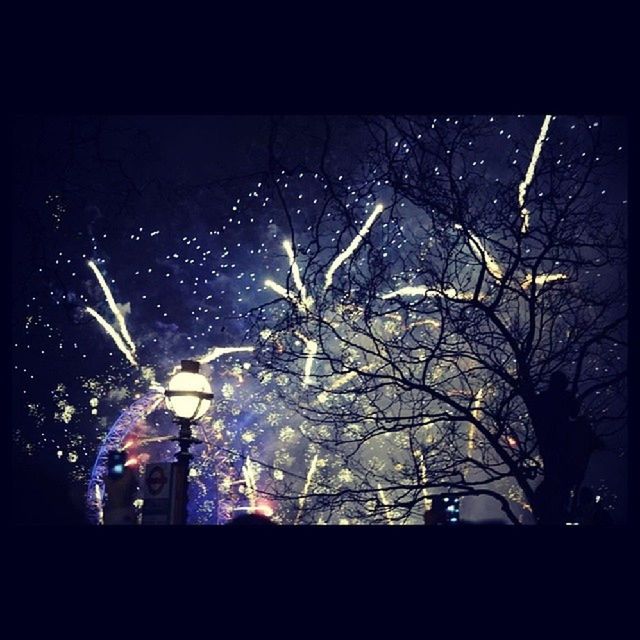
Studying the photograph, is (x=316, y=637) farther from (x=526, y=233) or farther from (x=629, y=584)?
(x=526, y=233)

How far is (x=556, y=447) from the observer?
1009 cm

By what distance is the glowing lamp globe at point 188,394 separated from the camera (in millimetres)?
12531

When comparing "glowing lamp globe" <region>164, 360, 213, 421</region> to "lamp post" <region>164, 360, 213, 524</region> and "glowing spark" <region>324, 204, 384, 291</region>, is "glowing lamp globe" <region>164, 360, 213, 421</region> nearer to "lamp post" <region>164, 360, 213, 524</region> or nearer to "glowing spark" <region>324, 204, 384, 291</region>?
"lamp post" <region>164, 360, 213, 524</region>

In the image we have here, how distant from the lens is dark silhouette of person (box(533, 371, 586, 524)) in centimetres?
999

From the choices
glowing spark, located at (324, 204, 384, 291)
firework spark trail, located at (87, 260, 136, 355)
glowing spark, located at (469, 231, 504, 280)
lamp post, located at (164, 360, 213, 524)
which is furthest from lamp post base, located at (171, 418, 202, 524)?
firework spark trail, located at (87, 260, 136, 355)

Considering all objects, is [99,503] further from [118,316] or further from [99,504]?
[118,316]

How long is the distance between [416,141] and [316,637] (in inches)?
287

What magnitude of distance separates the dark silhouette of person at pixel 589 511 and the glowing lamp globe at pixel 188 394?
5.05 metres

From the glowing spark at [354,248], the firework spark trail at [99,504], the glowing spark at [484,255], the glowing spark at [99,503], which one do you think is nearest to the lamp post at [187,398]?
the glowing spark at [354,248]

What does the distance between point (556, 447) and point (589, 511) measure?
801mm

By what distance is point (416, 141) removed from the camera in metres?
11.0

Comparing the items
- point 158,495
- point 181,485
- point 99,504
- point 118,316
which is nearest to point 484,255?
point 181,485

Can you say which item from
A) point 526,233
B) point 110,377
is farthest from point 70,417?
point 526,233

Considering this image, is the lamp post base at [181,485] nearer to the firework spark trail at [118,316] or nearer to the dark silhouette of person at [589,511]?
the dark silhouette of person at [589,511]
